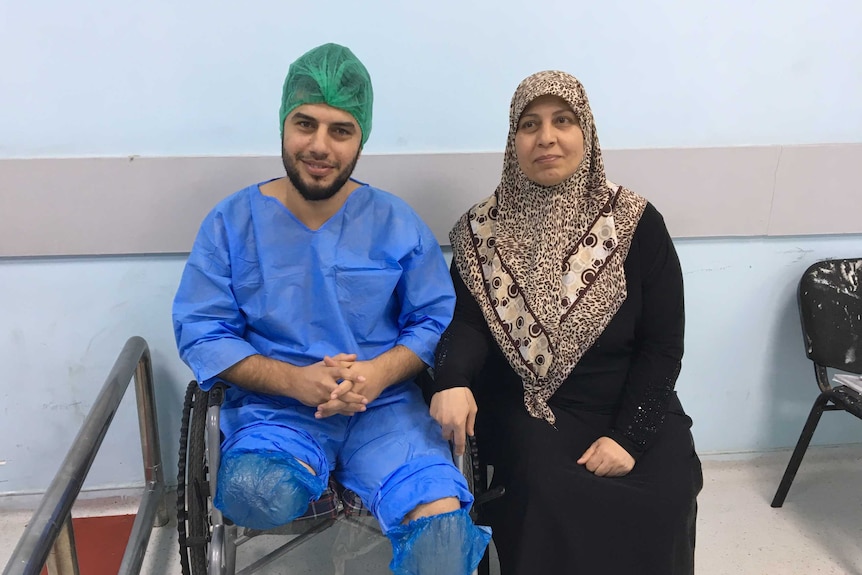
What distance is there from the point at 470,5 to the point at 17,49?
1.05 m

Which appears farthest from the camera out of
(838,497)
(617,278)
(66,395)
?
(838,497)

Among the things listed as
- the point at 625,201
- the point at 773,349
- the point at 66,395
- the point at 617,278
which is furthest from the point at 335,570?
the point at 773,349

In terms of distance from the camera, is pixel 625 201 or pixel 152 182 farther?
pixel 152 182

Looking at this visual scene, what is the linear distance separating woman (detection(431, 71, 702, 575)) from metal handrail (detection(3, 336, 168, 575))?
651 mm

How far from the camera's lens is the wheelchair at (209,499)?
1134 millimetres

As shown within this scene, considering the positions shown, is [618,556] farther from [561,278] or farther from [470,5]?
[470,5]

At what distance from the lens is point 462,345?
1392 millimetres

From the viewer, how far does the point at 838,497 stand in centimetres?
189

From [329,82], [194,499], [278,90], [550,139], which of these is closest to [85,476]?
[194,499]

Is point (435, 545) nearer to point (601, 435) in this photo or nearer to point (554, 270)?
point (601, 435)

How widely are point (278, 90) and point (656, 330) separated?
3.44ft

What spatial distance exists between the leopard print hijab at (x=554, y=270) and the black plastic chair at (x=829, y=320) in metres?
0.72

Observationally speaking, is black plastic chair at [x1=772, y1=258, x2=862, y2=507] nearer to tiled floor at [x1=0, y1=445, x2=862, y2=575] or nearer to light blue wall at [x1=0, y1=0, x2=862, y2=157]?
tiled floor at [x1=0, y1=445, x2=862, y2=575]

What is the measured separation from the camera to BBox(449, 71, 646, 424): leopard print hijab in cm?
138
